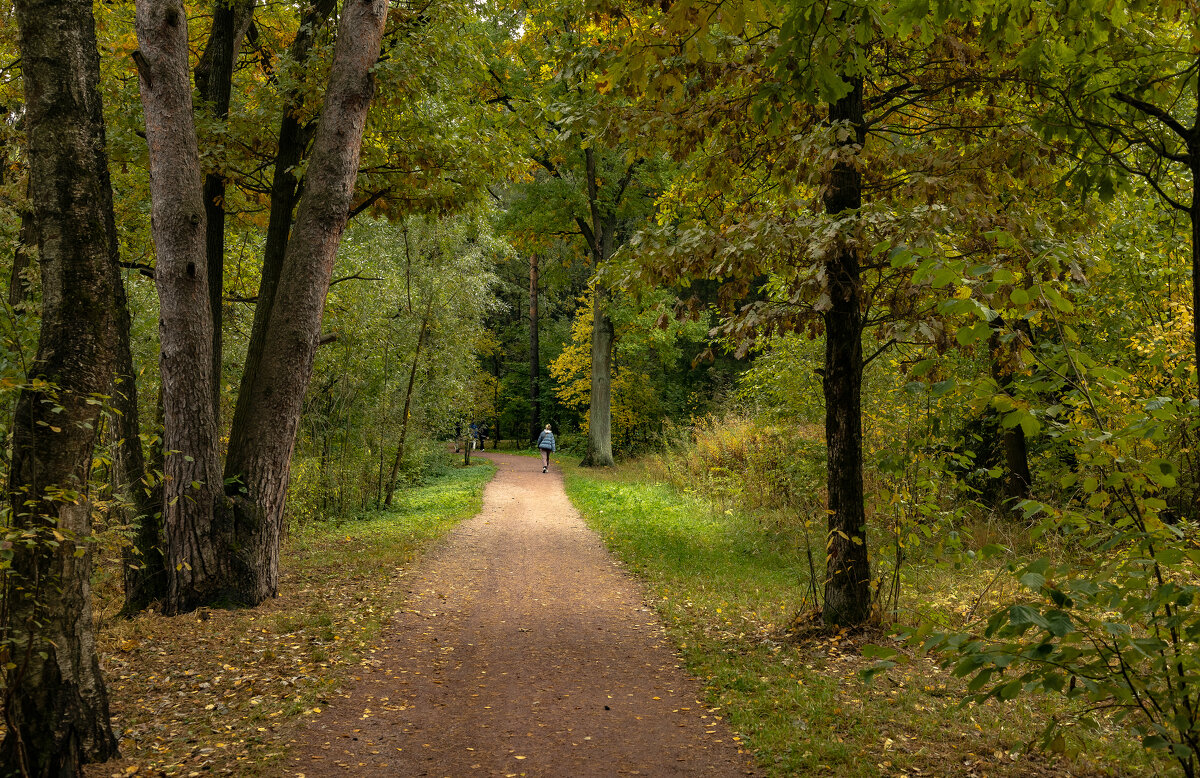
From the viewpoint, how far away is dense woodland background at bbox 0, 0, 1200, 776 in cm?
257

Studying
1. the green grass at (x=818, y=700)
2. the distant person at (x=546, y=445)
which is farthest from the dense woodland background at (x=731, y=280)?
the distant person at (x=546, y=445)

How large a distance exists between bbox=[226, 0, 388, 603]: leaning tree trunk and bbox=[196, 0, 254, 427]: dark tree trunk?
1.62m

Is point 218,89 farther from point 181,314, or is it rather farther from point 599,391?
point 599,391

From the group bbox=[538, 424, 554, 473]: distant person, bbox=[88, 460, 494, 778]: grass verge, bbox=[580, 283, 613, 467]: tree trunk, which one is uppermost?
bbox=[580, 283, 613, 467]: tree trunk

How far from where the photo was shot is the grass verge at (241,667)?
4.22 m

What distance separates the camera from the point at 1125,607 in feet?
7.09

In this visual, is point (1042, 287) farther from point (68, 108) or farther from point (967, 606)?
point (967, 606)

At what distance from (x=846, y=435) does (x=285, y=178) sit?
7.51 m

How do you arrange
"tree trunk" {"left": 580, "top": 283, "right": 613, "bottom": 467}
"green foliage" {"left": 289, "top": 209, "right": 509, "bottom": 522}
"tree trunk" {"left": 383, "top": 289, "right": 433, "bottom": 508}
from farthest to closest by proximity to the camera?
"tree trunk" {"left": 580, "top": 283, "right": 613, "bottom": 467}, "tree trunk" {"left": 383, "top": 289, "right": 433, "bottom": 508}, "green foliage" {"left": 289, "top": 209, "right": 509, "bottom": 522}

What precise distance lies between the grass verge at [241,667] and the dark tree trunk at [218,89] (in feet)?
11.4

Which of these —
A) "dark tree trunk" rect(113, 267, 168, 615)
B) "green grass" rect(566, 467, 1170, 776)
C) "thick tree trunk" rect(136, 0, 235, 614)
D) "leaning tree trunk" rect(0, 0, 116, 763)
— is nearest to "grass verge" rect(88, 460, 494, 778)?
"leaning tree trunk" rect(0, 0, 116, 763)

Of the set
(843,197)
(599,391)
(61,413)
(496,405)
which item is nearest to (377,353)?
(843,197)

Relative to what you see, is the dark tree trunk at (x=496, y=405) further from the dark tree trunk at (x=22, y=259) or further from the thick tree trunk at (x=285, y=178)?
the dark tree trunk at (x=22, y=259)

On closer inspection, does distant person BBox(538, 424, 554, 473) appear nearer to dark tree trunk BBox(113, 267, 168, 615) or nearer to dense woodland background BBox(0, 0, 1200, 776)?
dense woodland background BBox(0, 0, 1200, 776)
